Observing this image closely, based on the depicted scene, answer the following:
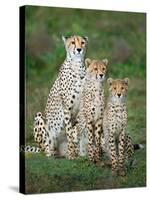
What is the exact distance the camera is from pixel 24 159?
665 cm

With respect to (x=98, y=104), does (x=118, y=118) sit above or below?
below

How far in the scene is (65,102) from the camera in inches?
271

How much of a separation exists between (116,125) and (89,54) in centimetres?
69

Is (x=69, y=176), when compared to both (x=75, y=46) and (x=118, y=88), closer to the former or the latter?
(x=118, y=88)

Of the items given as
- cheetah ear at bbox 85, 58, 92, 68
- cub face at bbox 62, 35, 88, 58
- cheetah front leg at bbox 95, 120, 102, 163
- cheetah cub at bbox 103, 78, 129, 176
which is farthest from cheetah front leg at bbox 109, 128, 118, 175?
cub face at bbox 62, 35, 88, 58

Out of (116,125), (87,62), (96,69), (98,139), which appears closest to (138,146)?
(116,125)

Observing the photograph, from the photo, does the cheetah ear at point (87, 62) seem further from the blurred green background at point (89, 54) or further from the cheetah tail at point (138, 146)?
the cheetah tail at point (138, 146)

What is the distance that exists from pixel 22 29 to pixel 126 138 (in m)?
1.41

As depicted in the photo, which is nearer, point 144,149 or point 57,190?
point 57,190

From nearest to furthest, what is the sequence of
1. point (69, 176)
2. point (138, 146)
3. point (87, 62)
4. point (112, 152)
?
point (69, 176)
point (87, 62)
point (112, 152)
point (138, 146)

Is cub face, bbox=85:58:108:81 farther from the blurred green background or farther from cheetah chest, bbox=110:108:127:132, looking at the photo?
cheetah chest, bbox=110:108:127:132

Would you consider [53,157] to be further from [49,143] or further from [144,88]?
[144,88]

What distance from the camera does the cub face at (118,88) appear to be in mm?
7012

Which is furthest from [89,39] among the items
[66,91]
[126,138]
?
[126,138]
